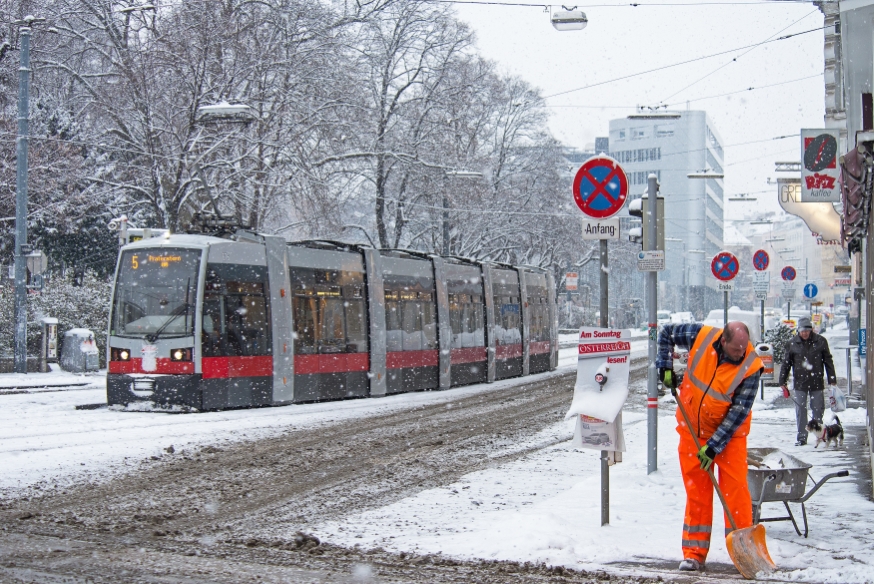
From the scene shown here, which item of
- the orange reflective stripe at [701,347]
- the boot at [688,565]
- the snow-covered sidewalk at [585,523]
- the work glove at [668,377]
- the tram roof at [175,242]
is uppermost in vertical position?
the tram roof at [175,242]

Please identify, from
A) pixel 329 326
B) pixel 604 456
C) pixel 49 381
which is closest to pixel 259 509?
pixel 604 456

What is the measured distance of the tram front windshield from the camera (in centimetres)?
1733

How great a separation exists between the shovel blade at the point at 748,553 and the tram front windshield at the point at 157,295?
12.3 meters

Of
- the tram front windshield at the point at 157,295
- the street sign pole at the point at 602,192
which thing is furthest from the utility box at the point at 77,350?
the street sign pole at the point at 602,192

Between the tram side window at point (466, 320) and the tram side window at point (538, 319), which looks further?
the tram side window at point (538, 319)

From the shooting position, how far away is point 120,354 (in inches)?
687

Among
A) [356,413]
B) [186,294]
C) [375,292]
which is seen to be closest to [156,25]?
[375,292]

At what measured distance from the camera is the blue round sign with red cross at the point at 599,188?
877 centimetres

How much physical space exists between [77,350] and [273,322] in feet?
35.1

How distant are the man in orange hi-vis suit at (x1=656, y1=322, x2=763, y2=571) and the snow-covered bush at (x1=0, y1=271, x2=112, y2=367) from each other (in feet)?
77.0

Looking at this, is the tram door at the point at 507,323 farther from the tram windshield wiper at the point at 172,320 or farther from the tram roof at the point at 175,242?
the tram windshield wiper at the point at 172,320

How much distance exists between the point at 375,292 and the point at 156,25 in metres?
11.8

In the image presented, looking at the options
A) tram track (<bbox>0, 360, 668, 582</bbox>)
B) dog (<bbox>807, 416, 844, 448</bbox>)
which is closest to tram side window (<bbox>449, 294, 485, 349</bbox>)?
tram track (<bbox>0, 360, 668, 582</bbox>)

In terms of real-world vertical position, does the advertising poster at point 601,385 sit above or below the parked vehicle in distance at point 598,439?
above
